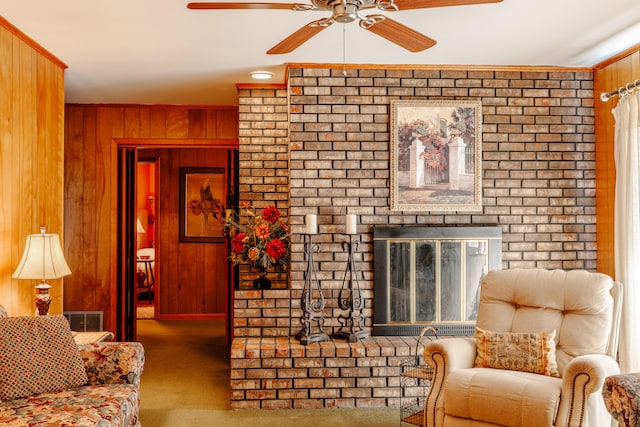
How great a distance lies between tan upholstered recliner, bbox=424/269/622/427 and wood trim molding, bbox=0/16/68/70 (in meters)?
2.99

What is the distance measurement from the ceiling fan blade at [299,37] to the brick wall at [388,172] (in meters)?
1.48

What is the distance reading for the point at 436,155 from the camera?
14.6ft

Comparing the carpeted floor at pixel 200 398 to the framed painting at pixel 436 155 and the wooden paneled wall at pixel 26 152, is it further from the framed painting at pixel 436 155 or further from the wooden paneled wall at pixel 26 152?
the framed painting at pixel 436 155

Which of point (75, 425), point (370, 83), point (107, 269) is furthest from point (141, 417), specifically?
point (370, 83)

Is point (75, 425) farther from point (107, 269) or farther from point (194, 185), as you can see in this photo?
point (194, 185)

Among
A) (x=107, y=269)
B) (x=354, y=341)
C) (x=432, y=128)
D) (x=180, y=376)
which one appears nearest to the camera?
(x=354, y=341)

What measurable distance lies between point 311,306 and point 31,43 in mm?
2529

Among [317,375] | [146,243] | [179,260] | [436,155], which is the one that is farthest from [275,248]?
[146,243]

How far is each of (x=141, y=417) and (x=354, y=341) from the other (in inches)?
59.0

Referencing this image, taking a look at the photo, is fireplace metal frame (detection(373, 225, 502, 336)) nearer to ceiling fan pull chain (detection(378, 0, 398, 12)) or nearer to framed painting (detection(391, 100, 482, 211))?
framed painting (detection(391, 100, 482, 211))

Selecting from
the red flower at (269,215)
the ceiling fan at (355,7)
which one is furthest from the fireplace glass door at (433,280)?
the ceiling fan at (355,7)

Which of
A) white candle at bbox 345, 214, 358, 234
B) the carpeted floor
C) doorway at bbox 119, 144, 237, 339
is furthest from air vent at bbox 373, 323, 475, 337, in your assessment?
doorway at bbox 119, 144, 237, 339

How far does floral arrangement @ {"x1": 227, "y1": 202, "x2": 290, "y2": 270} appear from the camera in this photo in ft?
14.3

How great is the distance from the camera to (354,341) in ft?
13.7
